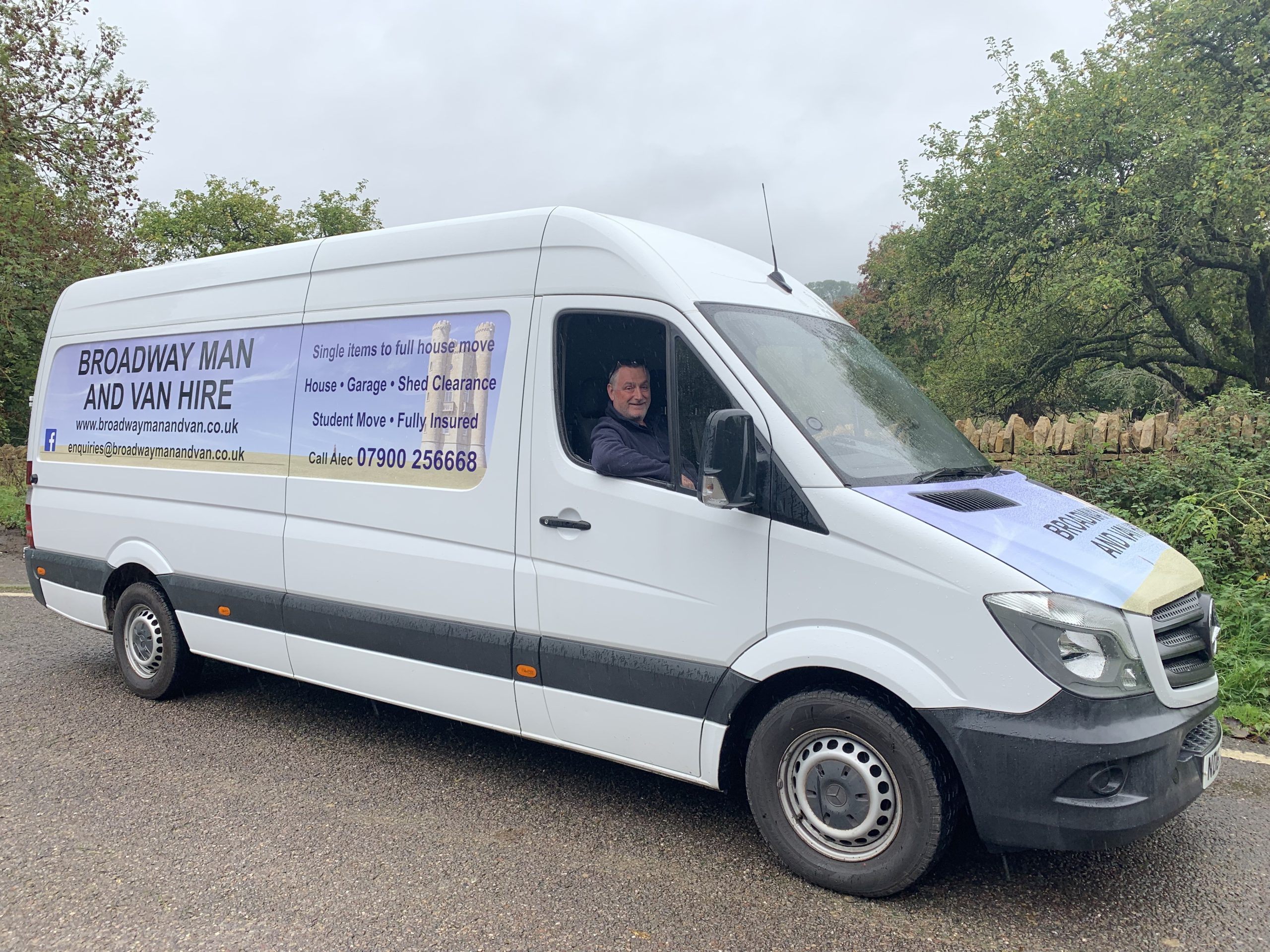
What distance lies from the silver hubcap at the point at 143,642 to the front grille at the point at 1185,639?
5247mm

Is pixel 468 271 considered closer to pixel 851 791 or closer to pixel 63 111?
pixel 851 791

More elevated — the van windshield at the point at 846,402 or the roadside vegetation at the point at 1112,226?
the roadside vegetation at the point at 1112,226

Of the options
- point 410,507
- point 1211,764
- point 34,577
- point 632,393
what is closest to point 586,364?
point 632,393

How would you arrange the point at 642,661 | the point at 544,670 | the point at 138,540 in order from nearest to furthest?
the point at 642,661
the point at 544,670
the point at 138,540

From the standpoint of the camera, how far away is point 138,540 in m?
5.48

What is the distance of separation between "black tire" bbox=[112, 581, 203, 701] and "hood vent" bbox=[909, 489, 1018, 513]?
441 cm

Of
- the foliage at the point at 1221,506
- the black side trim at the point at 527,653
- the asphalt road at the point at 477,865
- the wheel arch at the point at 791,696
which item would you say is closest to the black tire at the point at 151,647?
the asphalt road at the point at 477,865

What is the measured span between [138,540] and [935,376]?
61.4ft

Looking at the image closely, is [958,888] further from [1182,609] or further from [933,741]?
[1182,609]

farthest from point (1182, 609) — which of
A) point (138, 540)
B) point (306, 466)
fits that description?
point (138, 540)

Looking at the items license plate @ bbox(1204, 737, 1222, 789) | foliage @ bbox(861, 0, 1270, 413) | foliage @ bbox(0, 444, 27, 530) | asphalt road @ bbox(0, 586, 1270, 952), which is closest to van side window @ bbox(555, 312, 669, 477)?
asphalt road @ bbox(0, 586, 1270, 952)

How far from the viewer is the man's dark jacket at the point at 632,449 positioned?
3.54 m

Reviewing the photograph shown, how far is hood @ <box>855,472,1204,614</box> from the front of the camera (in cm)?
294

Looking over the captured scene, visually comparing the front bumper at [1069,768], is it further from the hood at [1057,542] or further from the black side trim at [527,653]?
the black side trim at [527,653]
